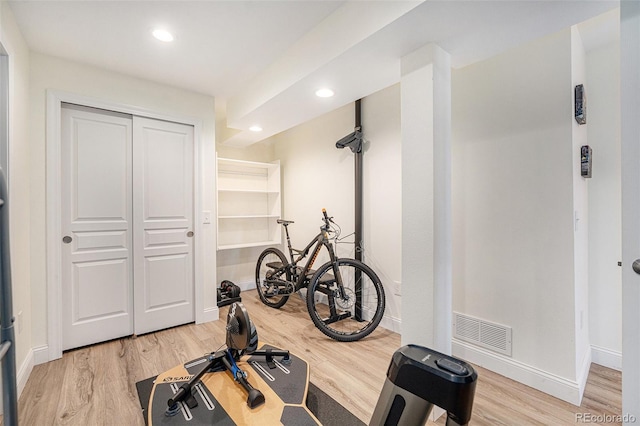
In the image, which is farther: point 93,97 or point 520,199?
point 93,97

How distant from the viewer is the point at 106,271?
2654 millimetres

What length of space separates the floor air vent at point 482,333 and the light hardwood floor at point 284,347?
201 millimetres

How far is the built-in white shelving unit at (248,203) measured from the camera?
419 cm

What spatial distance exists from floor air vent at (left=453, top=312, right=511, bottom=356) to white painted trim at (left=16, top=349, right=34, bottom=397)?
3108 mm

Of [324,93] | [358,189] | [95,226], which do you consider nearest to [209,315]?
A: [95,226]

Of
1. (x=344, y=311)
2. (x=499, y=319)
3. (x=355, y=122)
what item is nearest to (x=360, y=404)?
(x=499, y=319)

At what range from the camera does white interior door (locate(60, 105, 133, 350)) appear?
2.49 metres

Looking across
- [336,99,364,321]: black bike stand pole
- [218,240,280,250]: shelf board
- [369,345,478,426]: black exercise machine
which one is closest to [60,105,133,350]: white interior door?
[218,240,280,250]: shelf board

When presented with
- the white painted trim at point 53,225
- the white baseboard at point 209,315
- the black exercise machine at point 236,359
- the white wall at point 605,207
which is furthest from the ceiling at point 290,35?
the white baseboard at point 209,315

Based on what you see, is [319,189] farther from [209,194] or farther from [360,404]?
[360,404]

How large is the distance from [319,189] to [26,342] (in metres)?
3.00

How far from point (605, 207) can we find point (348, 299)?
219cm

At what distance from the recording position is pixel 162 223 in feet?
9.57

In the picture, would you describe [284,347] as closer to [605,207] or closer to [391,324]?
[391,324]
